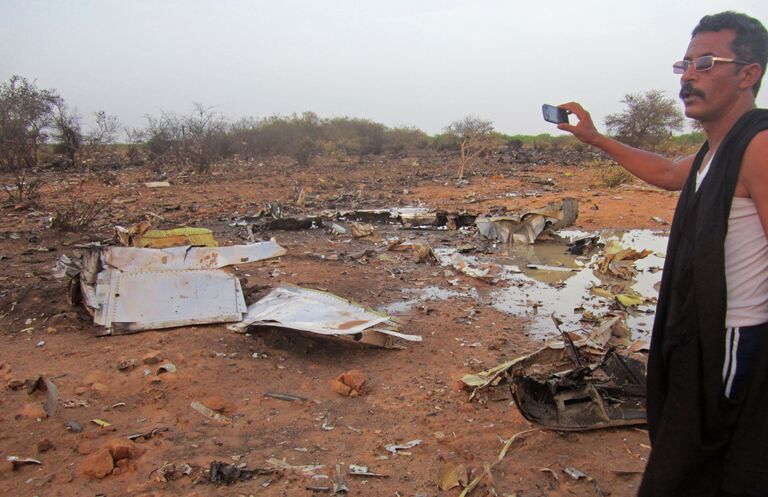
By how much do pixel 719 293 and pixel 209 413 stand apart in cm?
307

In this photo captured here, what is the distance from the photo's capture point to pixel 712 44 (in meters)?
1.49

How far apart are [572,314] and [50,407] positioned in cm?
478

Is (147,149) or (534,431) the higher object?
(147,149)

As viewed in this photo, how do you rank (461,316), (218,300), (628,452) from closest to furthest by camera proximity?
(628,452) < (218,300) < (461,316)

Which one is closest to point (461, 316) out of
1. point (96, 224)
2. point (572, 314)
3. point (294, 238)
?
point (572, 314)

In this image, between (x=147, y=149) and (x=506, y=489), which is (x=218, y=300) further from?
(x=147, y=149)

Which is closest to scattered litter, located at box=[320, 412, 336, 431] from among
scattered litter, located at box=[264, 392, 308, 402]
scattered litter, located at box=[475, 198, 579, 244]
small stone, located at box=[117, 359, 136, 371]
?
scattered litter, located at box=[264, 392, 308, 402]

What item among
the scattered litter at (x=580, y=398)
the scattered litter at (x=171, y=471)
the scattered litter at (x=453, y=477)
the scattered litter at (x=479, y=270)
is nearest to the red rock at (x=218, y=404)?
the scattered litter at (x=171, y=471)

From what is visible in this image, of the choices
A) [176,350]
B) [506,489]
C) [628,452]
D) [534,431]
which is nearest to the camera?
[506,489]

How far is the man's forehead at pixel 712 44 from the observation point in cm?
146

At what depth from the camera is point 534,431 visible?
3.16 metres

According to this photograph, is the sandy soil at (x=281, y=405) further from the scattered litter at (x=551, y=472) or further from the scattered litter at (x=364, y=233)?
the scattered litter at (x=364, y=233)

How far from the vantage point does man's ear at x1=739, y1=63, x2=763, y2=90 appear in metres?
1.45

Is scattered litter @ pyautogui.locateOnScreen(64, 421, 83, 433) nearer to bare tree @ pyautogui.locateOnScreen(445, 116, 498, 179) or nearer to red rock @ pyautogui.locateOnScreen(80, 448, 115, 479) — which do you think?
red rock @ pyautogui.locateOnScreen(80, 448, 115, 479)
